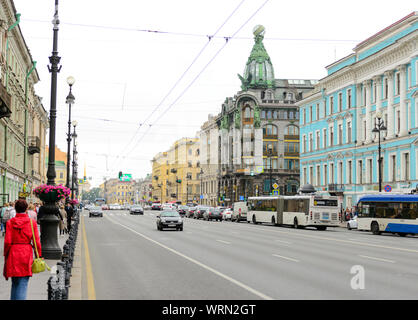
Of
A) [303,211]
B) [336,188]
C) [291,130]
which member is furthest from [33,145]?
[291,130]

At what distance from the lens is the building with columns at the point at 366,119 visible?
160ft

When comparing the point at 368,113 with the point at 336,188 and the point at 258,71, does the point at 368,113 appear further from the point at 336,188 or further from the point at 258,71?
the point at 258,71

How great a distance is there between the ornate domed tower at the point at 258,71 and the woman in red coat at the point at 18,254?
99.8 metres

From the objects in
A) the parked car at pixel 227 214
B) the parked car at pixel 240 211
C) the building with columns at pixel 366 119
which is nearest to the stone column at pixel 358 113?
the building with columns at pixel 366 119

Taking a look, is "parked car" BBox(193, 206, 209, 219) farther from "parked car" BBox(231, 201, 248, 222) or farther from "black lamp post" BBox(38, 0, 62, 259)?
"black lamp post" BBox(38, 0, 62, 259)

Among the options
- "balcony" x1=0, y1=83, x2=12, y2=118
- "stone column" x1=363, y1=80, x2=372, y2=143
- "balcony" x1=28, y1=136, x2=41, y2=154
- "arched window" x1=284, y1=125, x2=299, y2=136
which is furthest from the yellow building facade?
"balcony" x1=0, y1=83, x2=12, y2=118

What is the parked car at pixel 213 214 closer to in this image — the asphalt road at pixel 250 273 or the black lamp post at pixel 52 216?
the asphalt road at pixel 250 273

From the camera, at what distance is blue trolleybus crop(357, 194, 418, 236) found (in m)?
35.2

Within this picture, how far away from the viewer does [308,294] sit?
1102cm

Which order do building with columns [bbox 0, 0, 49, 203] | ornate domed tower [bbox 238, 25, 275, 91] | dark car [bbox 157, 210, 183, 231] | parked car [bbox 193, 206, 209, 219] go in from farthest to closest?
ornate domed tower [bbox 238, 25, 275, 91] < parked car [bbox 193, 206, 209, 219] < building with columns [bbox 0, 0, 49, 203] < dark car [bbox 157, 210, 183, 231]

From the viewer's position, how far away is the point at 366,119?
5672 centimetres

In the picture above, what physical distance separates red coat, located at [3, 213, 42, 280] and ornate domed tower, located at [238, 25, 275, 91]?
99.8 metres
